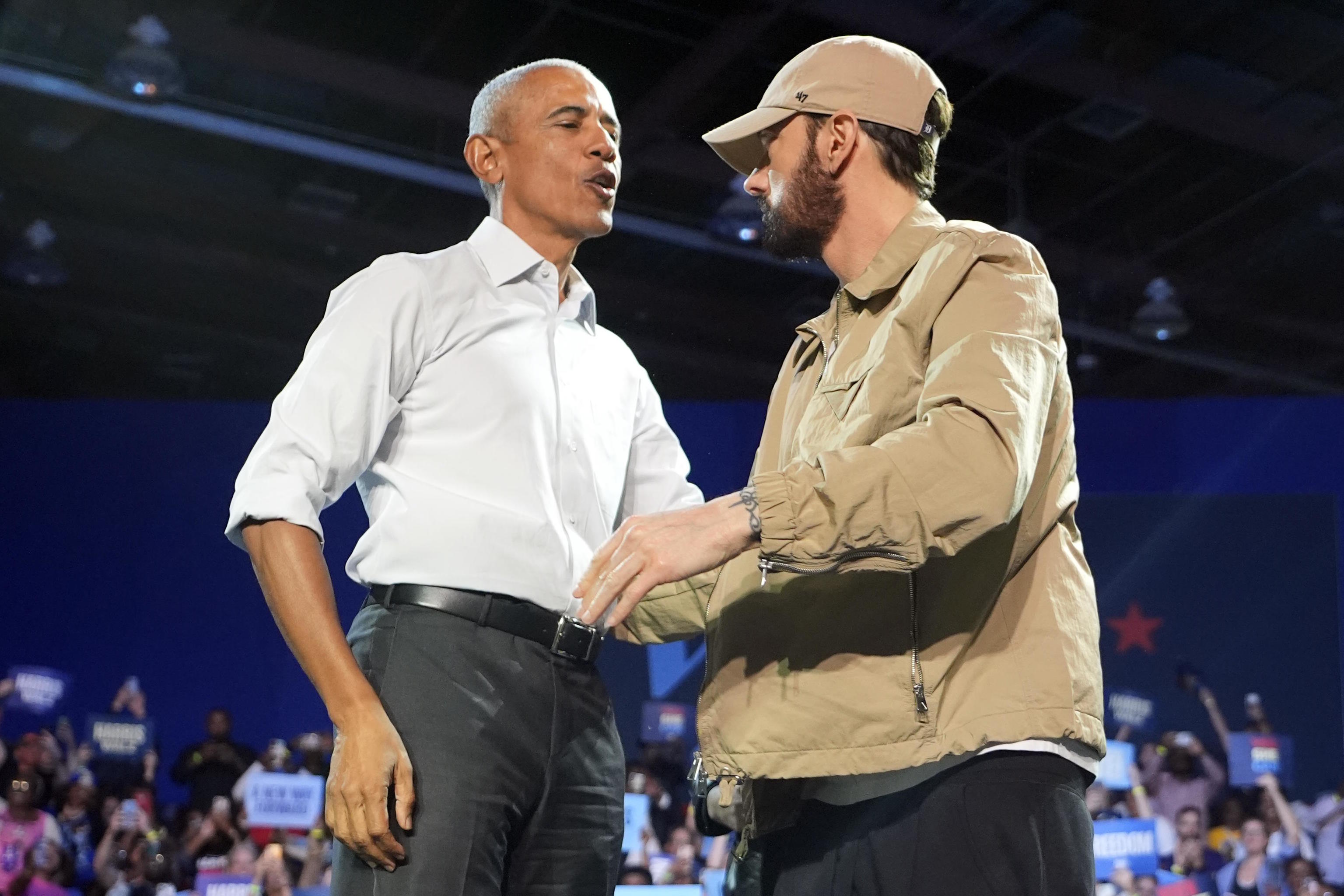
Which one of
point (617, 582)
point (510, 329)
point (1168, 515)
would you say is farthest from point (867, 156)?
point (1168, 515)

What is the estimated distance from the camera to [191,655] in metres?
8.55

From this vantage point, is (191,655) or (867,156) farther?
(191,655)

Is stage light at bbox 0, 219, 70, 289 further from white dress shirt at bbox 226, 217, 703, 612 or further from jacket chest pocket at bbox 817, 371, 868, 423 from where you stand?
jacket chest pocket at bbox 817, 371, 868, 423

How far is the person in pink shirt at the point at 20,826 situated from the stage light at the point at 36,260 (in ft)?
13.5

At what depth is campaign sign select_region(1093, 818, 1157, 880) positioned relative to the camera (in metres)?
5.81

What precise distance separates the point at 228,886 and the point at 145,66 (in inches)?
158

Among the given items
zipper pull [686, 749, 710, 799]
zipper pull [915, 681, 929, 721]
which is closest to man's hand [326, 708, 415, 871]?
zipper pull [686, 749, 710, 799]

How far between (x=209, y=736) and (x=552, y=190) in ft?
20.4

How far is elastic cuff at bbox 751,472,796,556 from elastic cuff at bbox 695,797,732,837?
1.69 ft

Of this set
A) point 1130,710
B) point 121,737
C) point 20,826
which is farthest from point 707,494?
point 20,826

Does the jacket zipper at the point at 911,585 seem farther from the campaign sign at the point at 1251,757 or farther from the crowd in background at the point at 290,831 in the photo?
the campaign sign at the point at 1251,757

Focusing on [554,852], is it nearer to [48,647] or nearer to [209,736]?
[209,736]

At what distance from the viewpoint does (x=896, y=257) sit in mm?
1540

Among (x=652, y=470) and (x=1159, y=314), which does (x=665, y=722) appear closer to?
(x=1159, y=314)
